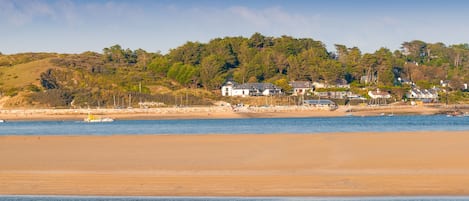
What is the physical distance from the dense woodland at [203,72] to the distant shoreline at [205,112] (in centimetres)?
854

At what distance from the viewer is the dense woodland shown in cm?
9843

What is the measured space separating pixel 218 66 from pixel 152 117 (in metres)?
34.2

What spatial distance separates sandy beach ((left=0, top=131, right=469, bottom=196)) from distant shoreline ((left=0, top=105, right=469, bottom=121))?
1987 inches

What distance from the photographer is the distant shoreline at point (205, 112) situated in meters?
79.8

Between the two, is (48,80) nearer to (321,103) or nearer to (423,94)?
(321,103)

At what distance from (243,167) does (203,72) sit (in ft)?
294

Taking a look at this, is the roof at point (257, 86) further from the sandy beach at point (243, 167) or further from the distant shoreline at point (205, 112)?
the sandy beach at point (243, 167)

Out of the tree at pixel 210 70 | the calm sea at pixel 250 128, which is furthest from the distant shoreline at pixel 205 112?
the calm sea at pixel 250 128

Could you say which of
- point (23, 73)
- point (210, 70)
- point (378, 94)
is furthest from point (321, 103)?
point (23, 73)

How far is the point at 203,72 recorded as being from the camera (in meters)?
109

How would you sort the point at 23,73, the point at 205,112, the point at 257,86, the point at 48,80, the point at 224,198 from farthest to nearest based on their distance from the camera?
the point at 23,73 < the point at 48,80 < the point at 257,86 < the point at 205,112 < the point at 224,198

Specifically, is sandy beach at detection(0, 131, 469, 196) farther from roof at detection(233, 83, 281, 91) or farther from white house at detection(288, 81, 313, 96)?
white house at detection(288, 81, 313, 96)

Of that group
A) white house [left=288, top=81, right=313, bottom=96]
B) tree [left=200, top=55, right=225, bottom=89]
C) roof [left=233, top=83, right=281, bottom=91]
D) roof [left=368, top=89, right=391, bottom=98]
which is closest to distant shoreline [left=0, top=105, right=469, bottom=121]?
roof [left=368, top=89, right=391, bottom=98]

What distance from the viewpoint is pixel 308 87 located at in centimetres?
10719
